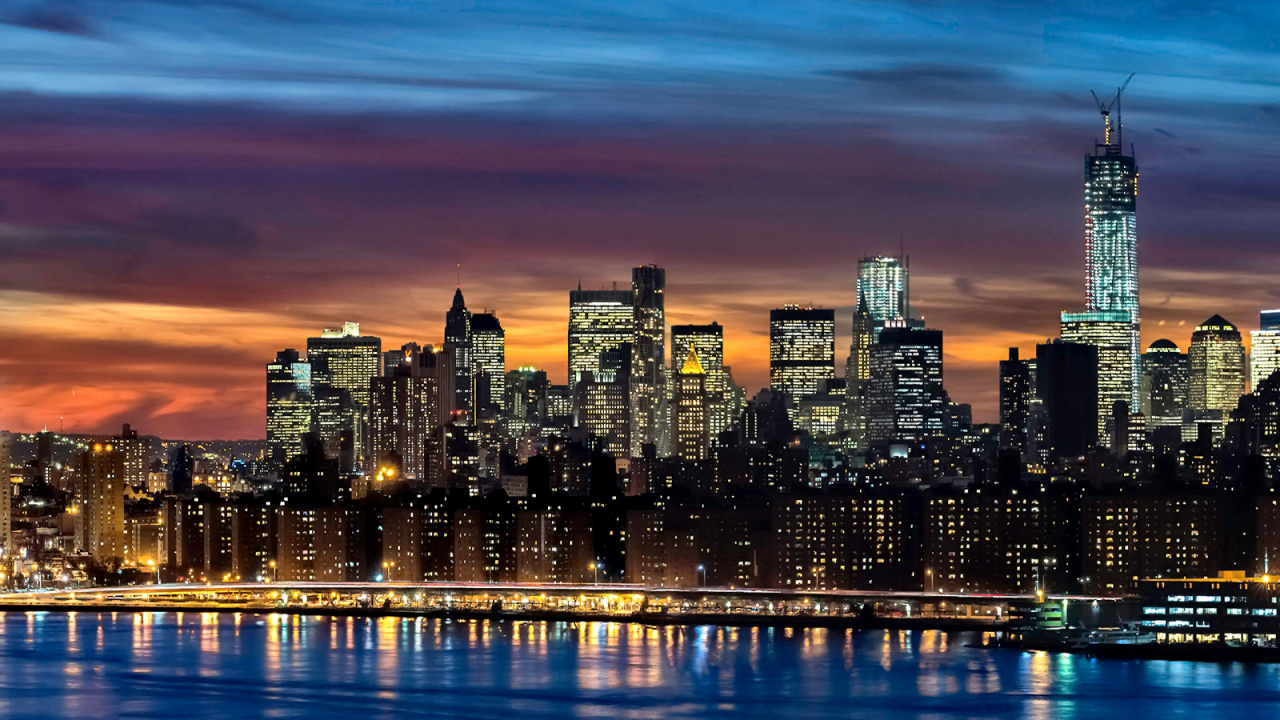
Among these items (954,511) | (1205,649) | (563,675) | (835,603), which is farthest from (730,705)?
(954,511)

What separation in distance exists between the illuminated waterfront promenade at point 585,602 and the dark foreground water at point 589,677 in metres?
3.04

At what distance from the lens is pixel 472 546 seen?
10362 centimetres

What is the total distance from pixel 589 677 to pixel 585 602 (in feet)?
76.3

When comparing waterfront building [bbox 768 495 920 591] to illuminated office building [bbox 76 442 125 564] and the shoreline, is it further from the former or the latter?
illuminated office building [bbox 76 442 125 564]

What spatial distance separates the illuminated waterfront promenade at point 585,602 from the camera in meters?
82.2

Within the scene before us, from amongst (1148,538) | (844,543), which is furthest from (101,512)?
(1148,538)

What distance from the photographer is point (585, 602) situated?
90.0m

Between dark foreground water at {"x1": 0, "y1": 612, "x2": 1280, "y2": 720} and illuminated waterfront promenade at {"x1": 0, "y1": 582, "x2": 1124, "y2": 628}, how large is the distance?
3037 mm

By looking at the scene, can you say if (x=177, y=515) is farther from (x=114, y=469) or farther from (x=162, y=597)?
(x=162, y=597)

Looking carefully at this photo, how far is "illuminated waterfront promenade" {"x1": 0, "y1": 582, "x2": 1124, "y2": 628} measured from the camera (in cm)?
8225

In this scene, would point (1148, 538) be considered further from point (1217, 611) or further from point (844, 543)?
point (1217, 611)

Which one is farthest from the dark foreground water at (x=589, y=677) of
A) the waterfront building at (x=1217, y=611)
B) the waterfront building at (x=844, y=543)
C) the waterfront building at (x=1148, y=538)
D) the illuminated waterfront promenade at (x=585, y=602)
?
the waterfront building at (x=1148, y=538)

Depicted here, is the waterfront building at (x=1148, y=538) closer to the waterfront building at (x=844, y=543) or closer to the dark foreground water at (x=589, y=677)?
the waterfront building at (x=844, y=543)

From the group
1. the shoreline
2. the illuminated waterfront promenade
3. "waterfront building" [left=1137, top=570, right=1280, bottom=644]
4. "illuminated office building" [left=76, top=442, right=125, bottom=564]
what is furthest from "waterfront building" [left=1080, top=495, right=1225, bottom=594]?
"illuminated office building" [left=76, top=442, right=125, bottom=564]
